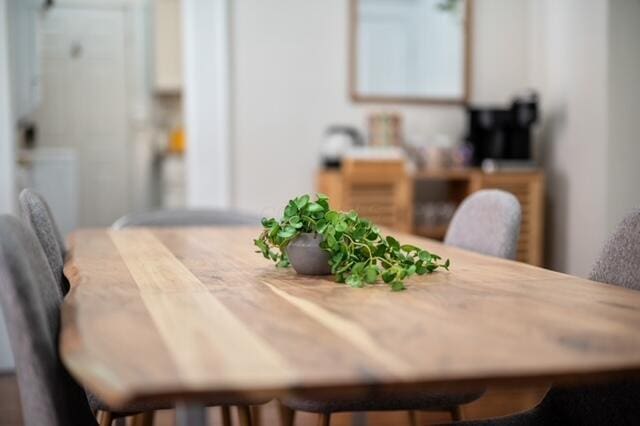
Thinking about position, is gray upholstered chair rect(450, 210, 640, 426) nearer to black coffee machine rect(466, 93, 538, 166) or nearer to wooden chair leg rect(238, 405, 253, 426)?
wooden chair leg rect(238, 405, 253, 426)

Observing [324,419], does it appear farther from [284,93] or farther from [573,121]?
[573,121]

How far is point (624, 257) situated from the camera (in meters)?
1.45

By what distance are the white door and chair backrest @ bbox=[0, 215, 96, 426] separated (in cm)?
604

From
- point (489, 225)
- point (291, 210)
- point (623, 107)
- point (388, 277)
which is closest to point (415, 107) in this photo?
point (623, 107)

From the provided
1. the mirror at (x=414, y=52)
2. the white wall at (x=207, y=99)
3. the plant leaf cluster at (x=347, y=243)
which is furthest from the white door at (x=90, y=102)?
the plant leaf cluster at (x=347, y=243)

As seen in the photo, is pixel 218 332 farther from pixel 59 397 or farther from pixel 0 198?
pixel 0 198

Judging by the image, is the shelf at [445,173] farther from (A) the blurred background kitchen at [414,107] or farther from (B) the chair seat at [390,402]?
(B) the chair seat at [390,402]

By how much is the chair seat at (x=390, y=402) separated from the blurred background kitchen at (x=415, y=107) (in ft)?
7.82

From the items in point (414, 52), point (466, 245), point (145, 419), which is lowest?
point (145, 419)

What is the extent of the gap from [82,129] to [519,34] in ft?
12.8

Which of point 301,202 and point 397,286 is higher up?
point 301,202

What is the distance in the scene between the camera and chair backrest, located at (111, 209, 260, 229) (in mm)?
2889

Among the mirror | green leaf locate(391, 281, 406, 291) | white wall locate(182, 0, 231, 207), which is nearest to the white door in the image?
white wall locate(182, 0, 231, 207)

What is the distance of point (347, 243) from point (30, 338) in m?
0.64
